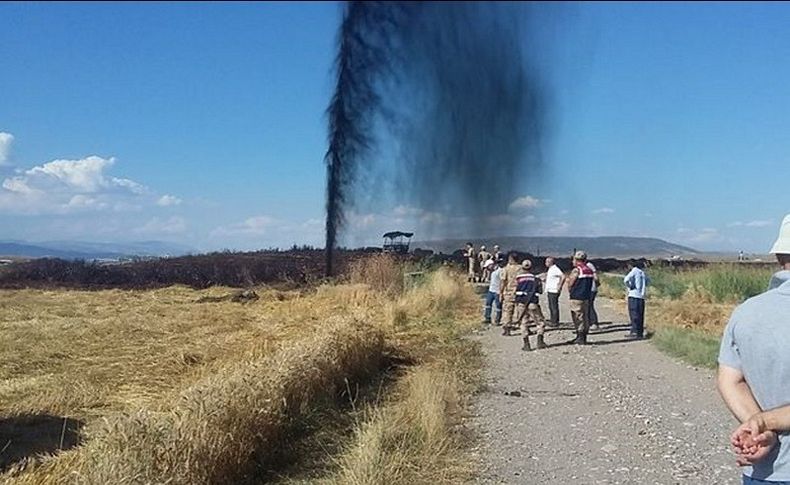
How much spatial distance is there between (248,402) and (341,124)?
10.2 m

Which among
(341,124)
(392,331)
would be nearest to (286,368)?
(392,331)

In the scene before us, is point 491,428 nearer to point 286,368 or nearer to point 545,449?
point 545,449

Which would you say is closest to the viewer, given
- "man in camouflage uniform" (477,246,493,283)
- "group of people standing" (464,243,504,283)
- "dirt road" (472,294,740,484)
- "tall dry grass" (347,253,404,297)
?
"dirt road" (472,294,740,484)

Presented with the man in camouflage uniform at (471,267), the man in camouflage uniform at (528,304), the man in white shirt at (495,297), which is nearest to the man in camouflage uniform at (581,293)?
the man in camouflage uniform at (528,304)

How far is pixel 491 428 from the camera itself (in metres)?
7.96

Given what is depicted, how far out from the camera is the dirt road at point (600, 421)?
6.44 meters

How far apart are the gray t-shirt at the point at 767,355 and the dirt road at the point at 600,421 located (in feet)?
11.1

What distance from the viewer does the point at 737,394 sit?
3.08 metres

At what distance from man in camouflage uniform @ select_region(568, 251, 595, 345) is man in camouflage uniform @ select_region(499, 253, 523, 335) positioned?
4.10 feet

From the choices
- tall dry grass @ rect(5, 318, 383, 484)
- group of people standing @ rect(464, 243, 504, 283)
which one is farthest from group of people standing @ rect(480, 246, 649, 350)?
group of people standing @ rect(464, 243, 504, 283)

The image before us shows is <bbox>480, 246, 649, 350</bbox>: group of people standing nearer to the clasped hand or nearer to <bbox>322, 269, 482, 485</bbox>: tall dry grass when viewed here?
<bbox>322, 269, 482, 485</bbox>: tall dry grass

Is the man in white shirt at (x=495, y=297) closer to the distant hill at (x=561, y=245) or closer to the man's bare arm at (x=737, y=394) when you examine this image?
the distant hill at (x=561, y=245)

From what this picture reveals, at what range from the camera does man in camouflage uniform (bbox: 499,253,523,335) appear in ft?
50.0

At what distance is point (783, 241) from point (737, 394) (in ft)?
2.18
